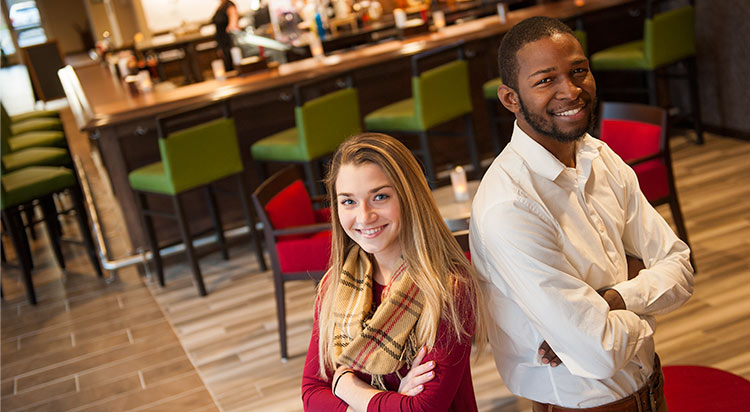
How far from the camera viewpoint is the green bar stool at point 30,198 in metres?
4.48

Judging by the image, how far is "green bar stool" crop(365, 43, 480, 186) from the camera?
4.58m

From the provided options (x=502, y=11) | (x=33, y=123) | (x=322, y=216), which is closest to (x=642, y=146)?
(x=322, y=216)

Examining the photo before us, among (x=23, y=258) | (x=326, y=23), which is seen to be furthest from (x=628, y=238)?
(x=326, y=23)

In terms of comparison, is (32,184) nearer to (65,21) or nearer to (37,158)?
(37,158)

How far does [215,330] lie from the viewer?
391cm

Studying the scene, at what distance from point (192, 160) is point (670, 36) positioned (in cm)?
313

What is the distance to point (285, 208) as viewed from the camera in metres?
3.24

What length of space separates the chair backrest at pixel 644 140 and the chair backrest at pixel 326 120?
1.43m

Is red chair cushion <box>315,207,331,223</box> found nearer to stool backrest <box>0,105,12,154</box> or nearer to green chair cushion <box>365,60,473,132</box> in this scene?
green chair cushion <box>365,60,473,132</box>

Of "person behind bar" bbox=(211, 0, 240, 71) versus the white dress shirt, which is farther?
"person behind bar" bbox=(211, 0, 240, 71)

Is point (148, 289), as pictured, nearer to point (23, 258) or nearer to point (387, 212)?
point (23, 258)

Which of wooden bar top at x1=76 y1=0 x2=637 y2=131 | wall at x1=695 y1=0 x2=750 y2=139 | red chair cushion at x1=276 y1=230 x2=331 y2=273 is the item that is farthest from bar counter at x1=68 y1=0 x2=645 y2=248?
red chair cushion at x1=276 y1=230 x2=331 y2=273

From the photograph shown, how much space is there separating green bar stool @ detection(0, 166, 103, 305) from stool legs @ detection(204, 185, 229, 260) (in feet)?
2.65

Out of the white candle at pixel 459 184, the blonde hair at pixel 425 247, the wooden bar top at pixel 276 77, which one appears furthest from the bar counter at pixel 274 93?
the blonde hair at pixel 425 247
